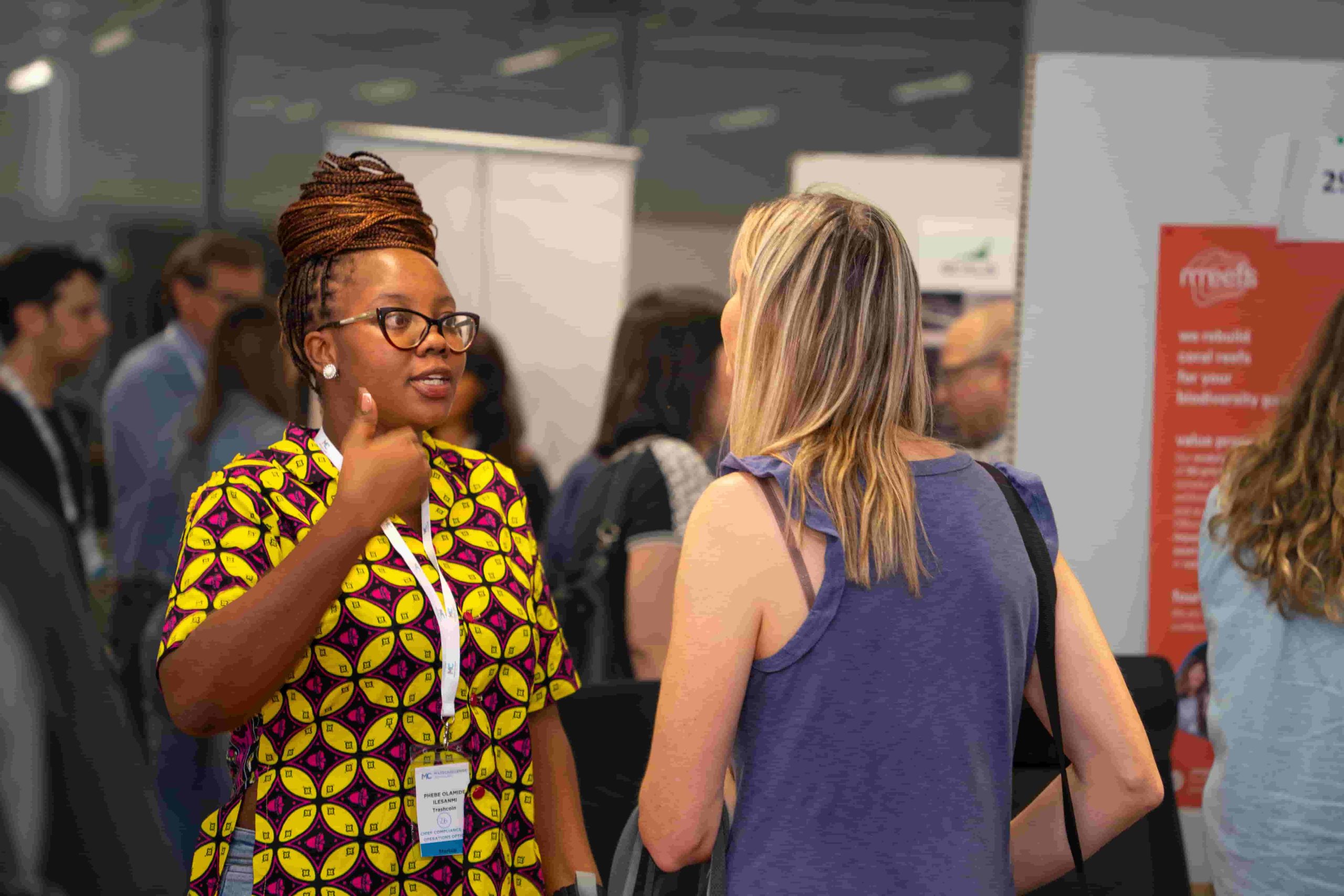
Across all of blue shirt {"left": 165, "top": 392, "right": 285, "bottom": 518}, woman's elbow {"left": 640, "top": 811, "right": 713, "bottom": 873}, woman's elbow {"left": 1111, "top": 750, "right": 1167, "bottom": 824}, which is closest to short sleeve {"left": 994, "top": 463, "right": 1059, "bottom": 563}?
woman's elbow {"left": 1111, "top": 750, "right": 1167, "bottom": 824}

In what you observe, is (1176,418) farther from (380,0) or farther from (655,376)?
(380,0)

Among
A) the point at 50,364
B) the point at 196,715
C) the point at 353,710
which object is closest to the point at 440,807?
the point at 353,710

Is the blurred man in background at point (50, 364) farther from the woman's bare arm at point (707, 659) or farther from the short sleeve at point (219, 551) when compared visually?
the woman's bare arm at point (707, 659)

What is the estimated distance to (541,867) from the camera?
4.92ft

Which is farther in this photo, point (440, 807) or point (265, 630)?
point (440, 807)

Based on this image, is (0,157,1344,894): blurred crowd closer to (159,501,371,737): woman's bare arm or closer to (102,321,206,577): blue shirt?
(159,501,371,737): woman's bare arm

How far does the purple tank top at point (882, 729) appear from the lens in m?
1.18

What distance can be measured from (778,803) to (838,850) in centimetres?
7

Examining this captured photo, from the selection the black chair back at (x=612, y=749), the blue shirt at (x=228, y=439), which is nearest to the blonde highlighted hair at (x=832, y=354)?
the black chair back at (x=612, y=749)

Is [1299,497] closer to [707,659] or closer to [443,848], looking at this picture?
[707,659]

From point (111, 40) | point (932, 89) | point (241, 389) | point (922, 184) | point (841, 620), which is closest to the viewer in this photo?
point (841, 620)

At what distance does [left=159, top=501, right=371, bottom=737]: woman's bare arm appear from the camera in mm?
1240

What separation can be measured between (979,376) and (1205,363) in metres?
1.38

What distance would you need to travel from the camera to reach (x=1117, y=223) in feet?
8.11
